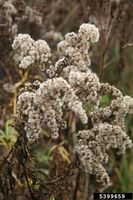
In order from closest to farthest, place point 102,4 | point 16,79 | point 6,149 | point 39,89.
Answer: point 39,89
point 6,149
point 102,4
point 16,79

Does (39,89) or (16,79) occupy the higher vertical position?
(16,79)

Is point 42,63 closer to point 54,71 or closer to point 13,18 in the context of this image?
point 54,71

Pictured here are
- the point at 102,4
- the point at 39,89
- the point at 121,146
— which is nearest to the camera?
the point at 39,89

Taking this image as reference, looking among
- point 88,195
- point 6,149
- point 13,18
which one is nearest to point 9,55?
point 13,18

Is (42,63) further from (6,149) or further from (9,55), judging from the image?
(9,55)

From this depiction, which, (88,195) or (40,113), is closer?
(40,113)

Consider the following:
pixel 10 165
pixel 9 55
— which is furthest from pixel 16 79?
pixel 10 165

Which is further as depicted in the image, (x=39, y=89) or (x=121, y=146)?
(x=121, y=146)

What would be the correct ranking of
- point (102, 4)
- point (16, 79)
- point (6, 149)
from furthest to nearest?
point (16, 79)
point (102, 4)
point (6, 149)

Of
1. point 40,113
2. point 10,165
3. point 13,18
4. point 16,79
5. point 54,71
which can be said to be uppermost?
point 13,18
